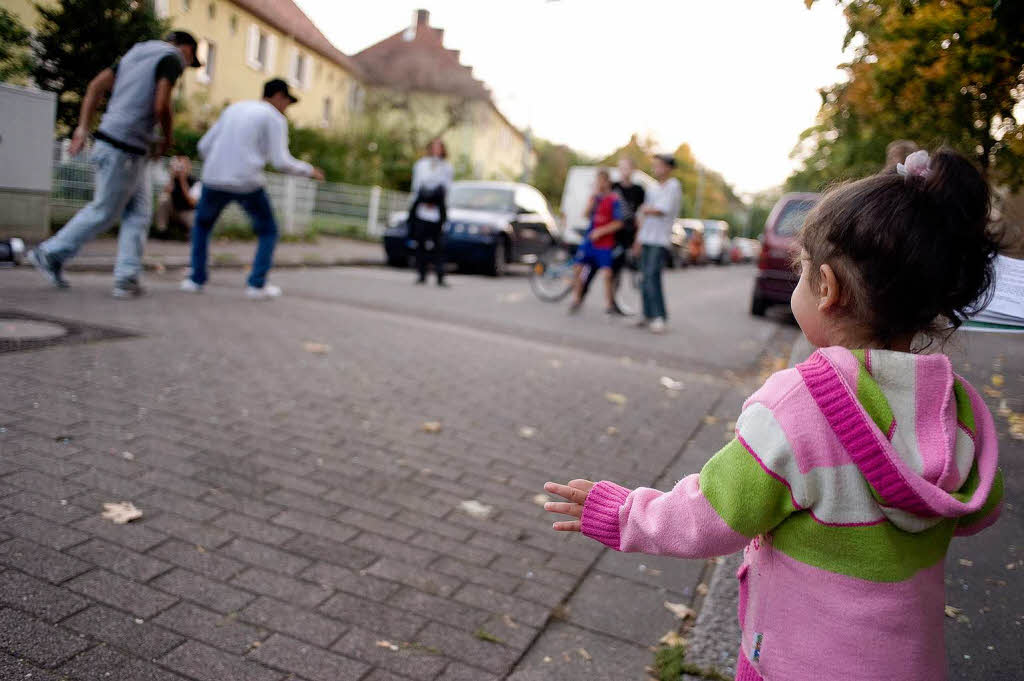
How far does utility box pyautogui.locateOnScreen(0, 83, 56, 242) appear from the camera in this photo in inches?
388

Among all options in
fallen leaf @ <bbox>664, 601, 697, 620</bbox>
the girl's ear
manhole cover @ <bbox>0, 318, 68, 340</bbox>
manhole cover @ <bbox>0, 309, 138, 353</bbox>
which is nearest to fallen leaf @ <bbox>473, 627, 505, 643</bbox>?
fallen leaf @ <bbox>664, 601, 697, 620</bbox>

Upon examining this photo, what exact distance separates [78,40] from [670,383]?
33.2 feet

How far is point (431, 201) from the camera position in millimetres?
13086

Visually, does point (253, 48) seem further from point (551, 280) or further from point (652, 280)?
point (652, 280)

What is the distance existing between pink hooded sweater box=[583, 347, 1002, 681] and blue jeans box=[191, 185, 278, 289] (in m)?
7.78

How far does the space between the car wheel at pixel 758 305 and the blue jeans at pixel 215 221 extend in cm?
840

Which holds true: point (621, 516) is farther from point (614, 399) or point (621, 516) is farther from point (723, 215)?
point (723, 215)

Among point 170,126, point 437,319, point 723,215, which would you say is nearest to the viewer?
point 170,126

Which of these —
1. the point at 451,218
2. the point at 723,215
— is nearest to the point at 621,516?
the point at 451,218

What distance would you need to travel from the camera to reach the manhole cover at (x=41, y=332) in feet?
17.6

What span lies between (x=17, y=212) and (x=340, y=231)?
12.0 meters

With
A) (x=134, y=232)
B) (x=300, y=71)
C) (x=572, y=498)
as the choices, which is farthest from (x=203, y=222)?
(x=300, y=71)

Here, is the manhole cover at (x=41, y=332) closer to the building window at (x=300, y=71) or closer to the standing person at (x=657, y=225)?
the standing person at (x=657, y=225)

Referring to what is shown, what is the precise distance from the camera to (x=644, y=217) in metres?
10.5
